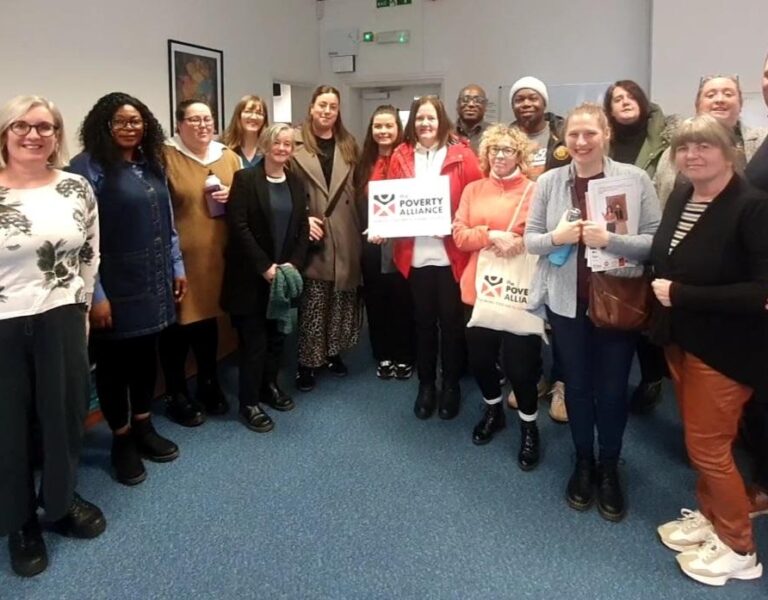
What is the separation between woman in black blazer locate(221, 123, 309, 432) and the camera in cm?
267

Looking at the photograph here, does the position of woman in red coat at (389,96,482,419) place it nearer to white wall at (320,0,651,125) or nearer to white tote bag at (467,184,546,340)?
white tote bag at (467,184,546,340)

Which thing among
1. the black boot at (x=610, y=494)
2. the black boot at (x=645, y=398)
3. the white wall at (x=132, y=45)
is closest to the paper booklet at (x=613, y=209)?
the black boot at (x=610, y=494)

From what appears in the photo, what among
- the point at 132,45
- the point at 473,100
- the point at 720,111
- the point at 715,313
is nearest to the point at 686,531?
the point at 715,313

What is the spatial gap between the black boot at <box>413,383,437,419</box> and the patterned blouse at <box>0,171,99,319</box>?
1.67 metres

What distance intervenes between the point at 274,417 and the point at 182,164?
1315 millimetres

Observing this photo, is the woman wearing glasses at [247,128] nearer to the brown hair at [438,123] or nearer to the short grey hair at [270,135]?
the short grey hair at [270,135]

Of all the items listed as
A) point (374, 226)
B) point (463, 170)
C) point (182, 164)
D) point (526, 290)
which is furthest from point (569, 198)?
point (182, 164)

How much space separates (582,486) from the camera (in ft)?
7.39

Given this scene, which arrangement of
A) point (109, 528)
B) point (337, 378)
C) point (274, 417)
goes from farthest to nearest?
point (337, 378) → point (274, 417) → point (109, 528)

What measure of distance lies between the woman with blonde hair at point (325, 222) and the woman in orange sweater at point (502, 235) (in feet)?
2.66

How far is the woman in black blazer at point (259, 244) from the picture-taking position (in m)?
2.67

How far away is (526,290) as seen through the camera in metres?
2.31

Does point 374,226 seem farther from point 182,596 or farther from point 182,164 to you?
point 182,596

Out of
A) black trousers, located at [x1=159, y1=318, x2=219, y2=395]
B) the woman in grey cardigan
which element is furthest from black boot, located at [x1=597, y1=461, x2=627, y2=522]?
black trousers, located at [x1=159, y1=318, x2=219, y2=395]
